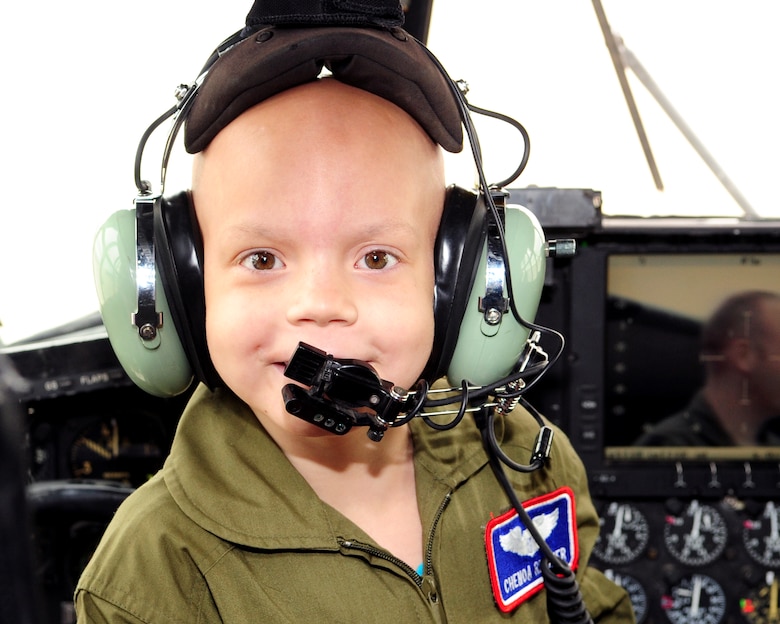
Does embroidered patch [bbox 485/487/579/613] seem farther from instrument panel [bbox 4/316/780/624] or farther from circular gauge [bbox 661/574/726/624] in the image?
circular gauge [bbox 661/574/726/624]

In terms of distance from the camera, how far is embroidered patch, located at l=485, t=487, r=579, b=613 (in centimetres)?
120

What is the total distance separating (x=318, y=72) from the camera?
99 cm

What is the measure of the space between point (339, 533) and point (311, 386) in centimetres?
24

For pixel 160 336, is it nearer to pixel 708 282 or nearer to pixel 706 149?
pixel 708 282

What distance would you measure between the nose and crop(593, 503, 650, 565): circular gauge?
4.34 ft

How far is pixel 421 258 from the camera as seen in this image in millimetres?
1040

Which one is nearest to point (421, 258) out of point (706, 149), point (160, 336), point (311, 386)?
point (311, 386)

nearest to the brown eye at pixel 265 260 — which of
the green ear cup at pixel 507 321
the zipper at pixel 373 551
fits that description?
the green ear cup at pixel 507 321

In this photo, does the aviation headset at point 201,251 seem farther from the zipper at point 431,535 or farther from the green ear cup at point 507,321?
the zipper at point 431,535

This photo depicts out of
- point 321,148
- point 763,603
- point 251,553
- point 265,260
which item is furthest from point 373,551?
point 763,603

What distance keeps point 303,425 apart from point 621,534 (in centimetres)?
130

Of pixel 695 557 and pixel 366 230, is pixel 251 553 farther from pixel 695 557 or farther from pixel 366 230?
pixel 695 557

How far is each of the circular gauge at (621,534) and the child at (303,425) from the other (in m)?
0.93

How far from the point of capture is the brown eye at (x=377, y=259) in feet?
3.33
